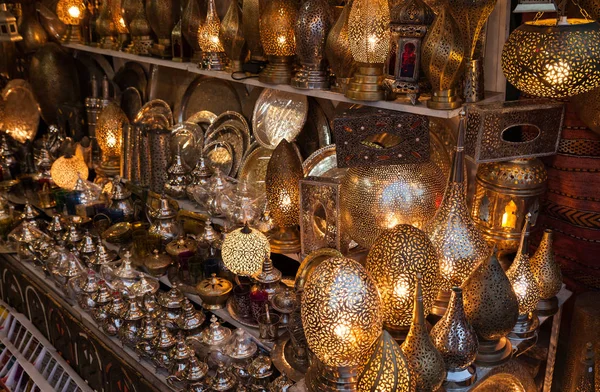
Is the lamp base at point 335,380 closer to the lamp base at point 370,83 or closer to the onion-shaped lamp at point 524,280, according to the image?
the onion-shaped lamp at point 524,280

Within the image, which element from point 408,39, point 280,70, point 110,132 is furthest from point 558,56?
point 110,132

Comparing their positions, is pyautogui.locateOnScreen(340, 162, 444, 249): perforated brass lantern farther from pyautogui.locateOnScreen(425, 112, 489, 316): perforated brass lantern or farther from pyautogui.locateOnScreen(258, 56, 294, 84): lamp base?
pyautogui.locateOnScreen(258, 56, 294, 84): lamp base

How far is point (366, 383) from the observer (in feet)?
3.60

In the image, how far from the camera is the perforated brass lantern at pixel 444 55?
4.17 feet

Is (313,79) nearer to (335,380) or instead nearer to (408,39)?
(408,39)

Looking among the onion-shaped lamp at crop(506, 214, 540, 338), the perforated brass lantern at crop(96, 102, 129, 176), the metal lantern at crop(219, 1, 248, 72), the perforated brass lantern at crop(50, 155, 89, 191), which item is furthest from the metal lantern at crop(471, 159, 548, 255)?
the perforated brass lantern at crop(50, 155, 89, 191)

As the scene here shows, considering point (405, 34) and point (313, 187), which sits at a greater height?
point (405, 34)

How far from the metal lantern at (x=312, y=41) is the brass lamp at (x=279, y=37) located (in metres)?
0.05

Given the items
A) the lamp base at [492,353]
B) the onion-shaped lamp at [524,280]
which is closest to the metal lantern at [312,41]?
the onion-shaped lamp at [524,280]

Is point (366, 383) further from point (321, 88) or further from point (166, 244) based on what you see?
point (166, 244)

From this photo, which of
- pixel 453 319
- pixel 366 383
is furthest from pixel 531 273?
pixel 366 383

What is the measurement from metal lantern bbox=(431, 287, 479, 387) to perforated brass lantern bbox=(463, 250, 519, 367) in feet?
0.17

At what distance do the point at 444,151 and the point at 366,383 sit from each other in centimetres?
76

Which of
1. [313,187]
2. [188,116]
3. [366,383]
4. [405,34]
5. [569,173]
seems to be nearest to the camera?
[366,383]
